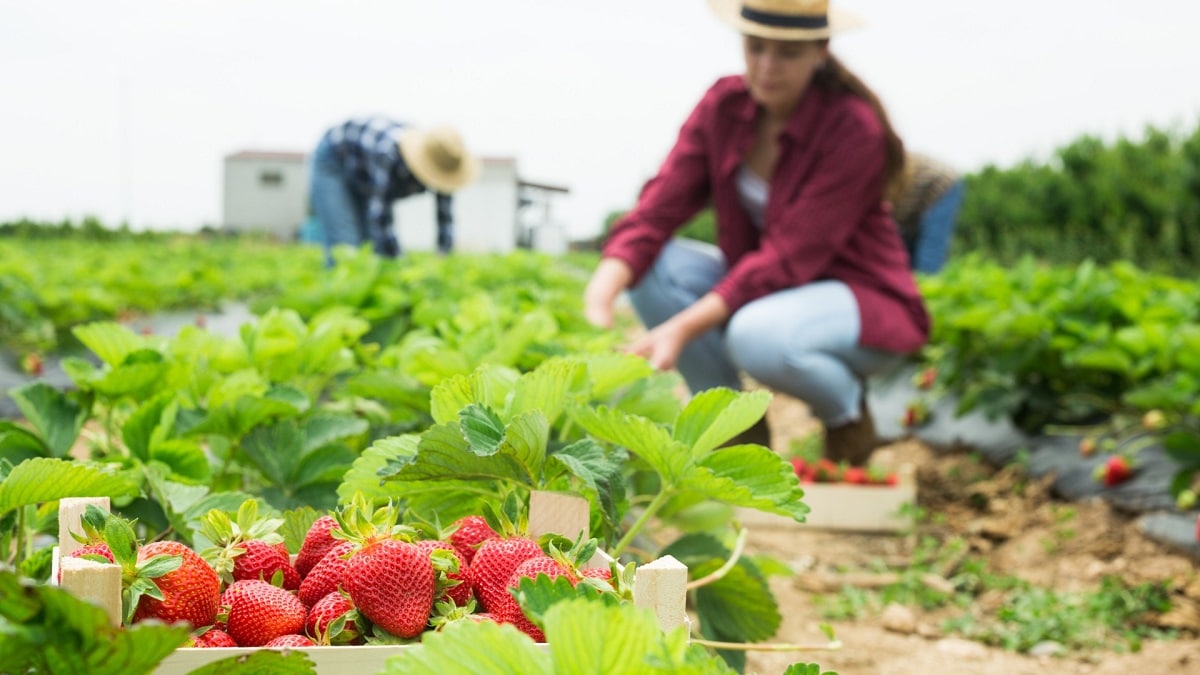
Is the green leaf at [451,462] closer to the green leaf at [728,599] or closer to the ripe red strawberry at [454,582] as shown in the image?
the ripe red strawberry at [454,582]

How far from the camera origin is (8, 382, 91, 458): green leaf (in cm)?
168

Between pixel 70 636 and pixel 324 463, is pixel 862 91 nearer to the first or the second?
pixel 324 463

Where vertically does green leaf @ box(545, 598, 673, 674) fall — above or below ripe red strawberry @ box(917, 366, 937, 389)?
above

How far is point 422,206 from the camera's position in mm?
39094

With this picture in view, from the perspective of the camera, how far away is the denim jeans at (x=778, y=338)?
3.69 meters

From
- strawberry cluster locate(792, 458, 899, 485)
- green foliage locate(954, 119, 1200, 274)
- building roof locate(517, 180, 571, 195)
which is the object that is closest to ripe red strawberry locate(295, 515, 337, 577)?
strawberry cluster locate(792, 458, 899, 485)

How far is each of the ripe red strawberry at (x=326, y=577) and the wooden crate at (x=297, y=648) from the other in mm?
106

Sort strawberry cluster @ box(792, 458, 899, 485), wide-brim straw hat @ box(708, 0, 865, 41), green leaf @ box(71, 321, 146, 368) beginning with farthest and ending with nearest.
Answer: strawberry cluster @ box(792, 458, 899, 485) → wide-brim straw hat @ box(708, 0, 865, 41) → green leaf @ box(71, 321, 146, 368)

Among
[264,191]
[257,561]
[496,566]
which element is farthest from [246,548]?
[264,191]

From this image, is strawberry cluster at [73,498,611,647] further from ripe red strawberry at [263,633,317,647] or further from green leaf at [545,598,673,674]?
green leaf at [545,598,673,674]

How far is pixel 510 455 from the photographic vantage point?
3.91 ft

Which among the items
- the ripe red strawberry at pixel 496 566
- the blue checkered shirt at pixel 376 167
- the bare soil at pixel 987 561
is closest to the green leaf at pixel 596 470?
the ripe red strawberry at pixel 496 566

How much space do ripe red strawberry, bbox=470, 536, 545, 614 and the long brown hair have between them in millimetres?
3102

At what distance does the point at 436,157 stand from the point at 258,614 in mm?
7894
